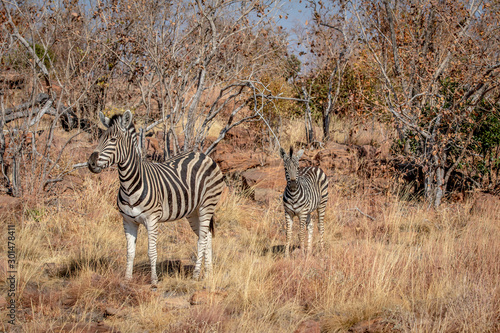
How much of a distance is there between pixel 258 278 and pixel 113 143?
237cm

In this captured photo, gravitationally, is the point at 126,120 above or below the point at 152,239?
above

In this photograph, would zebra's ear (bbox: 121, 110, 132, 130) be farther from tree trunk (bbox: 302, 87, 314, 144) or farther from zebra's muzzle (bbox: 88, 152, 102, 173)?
tree trunk (bbox: 302, 87, 314, 144)

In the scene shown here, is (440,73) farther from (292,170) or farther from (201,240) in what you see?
(201,240)

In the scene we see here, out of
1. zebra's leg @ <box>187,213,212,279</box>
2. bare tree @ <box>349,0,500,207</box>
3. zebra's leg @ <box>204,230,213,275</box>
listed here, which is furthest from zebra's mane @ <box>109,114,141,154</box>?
bare tree @ <box>349,0,500,207</box>

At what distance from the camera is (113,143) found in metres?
5.31

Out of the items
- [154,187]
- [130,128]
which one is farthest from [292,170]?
[130,128]

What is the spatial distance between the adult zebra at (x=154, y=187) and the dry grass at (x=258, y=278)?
1.82ft

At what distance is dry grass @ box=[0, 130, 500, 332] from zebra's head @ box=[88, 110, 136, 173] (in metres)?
1.44

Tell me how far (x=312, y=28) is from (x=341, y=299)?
10.9 meters

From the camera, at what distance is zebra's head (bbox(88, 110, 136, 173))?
16.7 ft

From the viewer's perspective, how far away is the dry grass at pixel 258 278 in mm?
4812

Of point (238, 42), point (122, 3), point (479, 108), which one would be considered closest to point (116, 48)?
point (122, 3)

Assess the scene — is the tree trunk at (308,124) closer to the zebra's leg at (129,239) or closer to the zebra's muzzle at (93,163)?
the zebra's leg at (129,239)

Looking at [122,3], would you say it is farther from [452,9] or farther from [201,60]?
[452,9]
